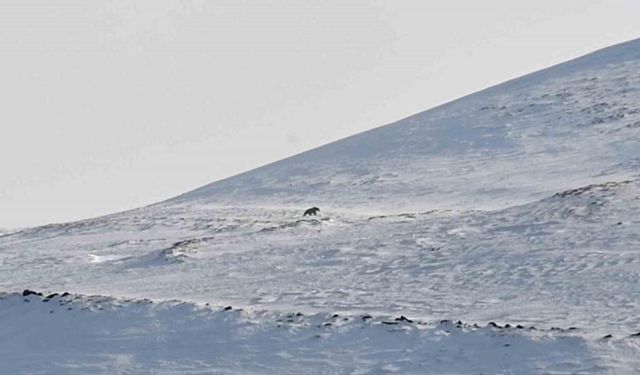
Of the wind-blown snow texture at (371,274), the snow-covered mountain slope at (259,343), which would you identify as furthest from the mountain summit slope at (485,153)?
the snow-covered mountain slope at (259,343)

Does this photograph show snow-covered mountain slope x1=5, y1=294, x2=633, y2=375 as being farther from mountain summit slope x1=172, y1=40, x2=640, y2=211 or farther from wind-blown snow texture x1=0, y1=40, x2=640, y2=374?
mountain summit slope x1=172, y1=40, x2=640, y2=211

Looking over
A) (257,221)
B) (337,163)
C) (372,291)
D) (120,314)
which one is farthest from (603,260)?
(337,163)

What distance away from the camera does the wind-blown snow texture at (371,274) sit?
11289mm

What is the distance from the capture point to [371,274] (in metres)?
15.4

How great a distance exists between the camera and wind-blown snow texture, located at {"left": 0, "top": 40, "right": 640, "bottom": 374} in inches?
444

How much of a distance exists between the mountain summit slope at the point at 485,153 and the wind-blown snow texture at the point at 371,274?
13 centimetres

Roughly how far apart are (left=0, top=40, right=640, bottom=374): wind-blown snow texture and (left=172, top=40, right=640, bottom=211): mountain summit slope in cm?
13

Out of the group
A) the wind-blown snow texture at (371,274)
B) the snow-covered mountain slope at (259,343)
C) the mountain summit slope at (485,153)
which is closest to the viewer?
the snow-covered mountain slope at (259,343)

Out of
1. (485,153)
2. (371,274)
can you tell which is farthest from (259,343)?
(485,153)

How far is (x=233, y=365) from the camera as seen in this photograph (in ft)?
37.5

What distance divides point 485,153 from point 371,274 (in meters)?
16.0

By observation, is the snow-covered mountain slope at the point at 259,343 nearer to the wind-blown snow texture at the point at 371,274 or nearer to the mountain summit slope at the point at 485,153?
the wind-blown snow texture at the point at 371,274

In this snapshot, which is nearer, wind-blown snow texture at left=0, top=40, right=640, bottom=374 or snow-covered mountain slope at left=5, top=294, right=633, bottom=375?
snow-covered mountain slope at left=5, top=294, right=633, bottom=375

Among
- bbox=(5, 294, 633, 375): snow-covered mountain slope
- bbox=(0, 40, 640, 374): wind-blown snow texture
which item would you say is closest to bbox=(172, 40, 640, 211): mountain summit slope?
bbox=(0, 40, 640, 374): wind-blown snow texture
